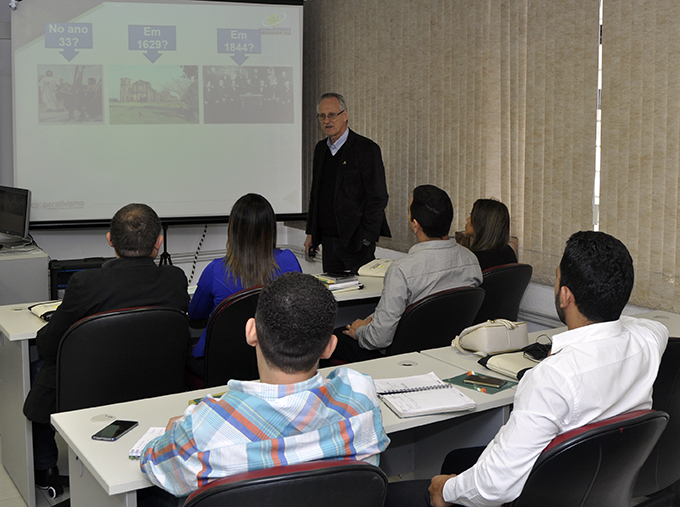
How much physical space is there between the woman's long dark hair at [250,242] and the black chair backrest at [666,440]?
4.93 feet

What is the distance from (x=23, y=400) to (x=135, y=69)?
2975 millimetres

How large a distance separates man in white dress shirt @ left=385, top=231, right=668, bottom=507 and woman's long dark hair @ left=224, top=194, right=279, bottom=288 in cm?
134

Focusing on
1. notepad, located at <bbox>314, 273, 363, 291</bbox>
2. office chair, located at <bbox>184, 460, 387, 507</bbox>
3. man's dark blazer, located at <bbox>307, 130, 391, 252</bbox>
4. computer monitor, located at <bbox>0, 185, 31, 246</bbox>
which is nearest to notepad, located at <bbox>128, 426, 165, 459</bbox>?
office chair, located at <bbox>184, 460, 387, 507</bbox>

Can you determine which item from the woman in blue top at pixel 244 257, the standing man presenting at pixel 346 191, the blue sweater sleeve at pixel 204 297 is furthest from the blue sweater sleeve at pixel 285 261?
the standing man presenting at pixel 346 191

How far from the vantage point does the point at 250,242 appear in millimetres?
2756

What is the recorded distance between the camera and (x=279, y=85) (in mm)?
5289

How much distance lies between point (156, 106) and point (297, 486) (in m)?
4.32

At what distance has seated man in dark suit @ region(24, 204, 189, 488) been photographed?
231 cm

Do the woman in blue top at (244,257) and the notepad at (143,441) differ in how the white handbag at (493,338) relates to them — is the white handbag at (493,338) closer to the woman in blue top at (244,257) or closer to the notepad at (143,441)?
the woman in blue top at (244,257)

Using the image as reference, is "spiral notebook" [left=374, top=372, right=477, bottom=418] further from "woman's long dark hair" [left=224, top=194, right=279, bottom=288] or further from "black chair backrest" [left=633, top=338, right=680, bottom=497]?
"woman's long dark hair" [left=224, top=194, right=279, bottom=288]

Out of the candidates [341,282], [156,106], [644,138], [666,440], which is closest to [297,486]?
[666,440]

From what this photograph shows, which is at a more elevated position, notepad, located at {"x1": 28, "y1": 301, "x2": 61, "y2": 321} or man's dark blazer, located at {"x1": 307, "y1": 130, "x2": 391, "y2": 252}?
man's dark blazer, located at {"x1": 307, "y1": 130, "x2": 391, "y2": 252}

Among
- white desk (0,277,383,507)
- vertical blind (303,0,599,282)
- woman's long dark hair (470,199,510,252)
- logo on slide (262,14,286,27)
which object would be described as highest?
logo on slide (262,14,286,27)

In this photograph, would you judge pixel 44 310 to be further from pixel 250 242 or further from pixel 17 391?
pixel 250 242
